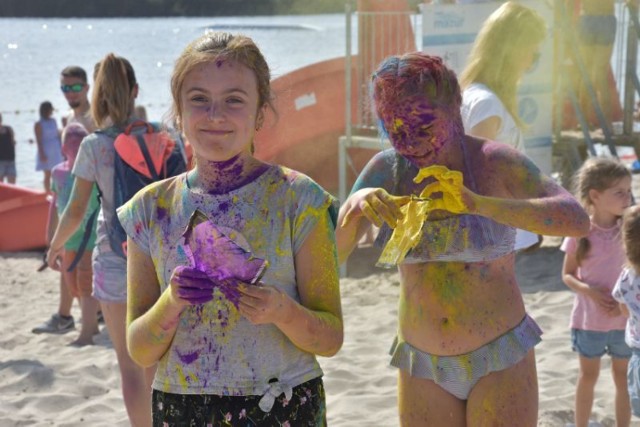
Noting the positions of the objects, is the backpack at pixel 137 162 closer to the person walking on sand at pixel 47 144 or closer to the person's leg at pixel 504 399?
the person's leg at pixel 504 399

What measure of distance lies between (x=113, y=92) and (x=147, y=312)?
2.22 meters

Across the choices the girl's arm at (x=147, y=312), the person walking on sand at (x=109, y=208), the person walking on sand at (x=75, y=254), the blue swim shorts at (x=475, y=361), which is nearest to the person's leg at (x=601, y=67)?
the person walking on sand at (x=75, y=254)

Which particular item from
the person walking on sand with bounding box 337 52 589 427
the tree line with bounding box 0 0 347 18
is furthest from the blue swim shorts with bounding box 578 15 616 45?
the tree line with bounding box 0 0 347 18

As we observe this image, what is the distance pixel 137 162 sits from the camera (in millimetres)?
4055

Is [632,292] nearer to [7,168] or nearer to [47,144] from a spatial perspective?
[7,168]

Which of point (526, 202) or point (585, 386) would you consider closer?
point (526, 202)

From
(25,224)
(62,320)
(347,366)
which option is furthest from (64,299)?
(25,224)

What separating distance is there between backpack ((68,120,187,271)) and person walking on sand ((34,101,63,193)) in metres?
9.83

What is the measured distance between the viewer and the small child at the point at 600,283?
13.7 ft

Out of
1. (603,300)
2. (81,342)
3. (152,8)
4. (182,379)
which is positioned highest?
(152,8)

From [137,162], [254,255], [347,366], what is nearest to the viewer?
[254,255]

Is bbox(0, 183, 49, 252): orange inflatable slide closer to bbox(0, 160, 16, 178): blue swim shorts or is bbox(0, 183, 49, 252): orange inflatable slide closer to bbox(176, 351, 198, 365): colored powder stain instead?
bbox(0, 160, 16, 178): blue swim shorts

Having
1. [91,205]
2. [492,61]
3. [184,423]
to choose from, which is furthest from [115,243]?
[184,423]

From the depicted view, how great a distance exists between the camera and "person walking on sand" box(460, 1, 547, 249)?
363 cm
